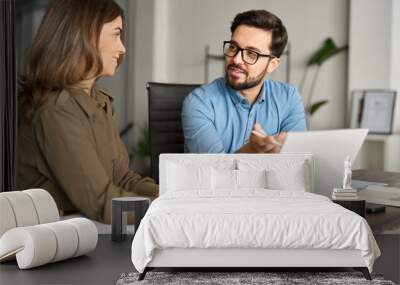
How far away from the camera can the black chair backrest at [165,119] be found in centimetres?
493

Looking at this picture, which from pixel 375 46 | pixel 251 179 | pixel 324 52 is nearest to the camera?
Answer: pixel 251 179

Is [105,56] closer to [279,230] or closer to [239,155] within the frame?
[239,155]

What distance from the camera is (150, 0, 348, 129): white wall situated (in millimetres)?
5129

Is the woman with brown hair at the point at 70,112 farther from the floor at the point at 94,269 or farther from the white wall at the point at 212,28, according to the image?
the floor at the point at 94,269

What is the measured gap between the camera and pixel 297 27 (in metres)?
5.22

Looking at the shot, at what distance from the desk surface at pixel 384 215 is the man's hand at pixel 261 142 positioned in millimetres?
720

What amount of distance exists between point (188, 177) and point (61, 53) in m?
1.37

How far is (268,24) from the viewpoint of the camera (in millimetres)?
5129

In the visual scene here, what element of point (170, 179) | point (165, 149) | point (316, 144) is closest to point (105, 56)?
point (165, 149)

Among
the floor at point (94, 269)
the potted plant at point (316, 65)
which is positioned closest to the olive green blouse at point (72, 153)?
the floor at point (94, 269)

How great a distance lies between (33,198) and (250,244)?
1.37m

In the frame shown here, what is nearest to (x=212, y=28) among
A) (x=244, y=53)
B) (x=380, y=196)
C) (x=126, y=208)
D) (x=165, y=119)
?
(x=244, y=53)

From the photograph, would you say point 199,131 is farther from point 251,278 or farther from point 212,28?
point 251,278

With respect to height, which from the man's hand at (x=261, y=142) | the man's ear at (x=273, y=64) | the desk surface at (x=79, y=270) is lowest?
the desk surface at (x=79, y=270)
